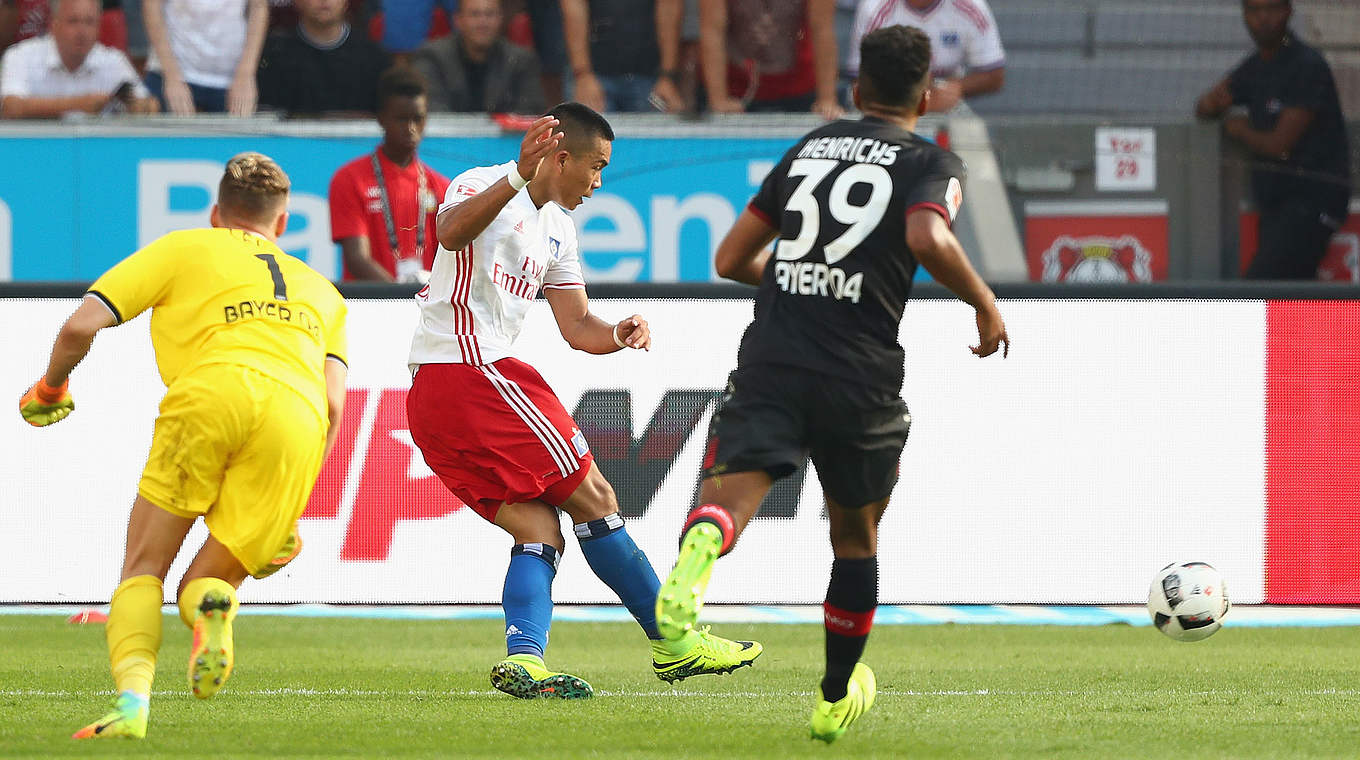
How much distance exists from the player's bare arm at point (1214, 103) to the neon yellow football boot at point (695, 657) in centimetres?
580

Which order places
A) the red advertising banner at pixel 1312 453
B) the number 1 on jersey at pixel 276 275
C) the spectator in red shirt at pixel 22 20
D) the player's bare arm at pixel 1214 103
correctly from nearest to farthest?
the number 1 on jersey at pixel 276 275, the red advertising banner at pixel 1312 453, the player's bare arm at pixel 1214 103, the spectator in red shirt at pixel 22 20

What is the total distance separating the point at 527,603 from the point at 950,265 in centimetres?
196

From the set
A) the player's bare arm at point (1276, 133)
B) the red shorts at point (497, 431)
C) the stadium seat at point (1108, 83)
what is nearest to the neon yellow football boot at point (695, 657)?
the red shorts at point (497, 431)

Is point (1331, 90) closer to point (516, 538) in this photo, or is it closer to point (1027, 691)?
point (1027, 691)

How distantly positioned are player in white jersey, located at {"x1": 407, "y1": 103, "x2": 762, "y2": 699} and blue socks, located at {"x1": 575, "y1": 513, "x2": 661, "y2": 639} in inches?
5.4

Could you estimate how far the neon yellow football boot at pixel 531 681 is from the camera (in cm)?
558

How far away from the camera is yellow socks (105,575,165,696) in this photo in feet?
15.1

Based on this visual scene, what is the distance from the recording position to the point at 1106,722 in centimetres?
526

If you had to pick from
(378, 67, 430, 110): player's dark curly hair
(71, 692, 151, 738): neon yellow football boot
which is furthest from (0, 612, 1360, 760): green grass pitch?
(378, 67, 430, 110): player's dark curly hair

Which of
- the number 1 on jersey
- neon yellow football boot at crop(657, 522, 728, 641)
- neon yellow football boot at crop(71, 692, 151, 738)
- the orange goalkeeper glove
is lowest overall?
neon yellow football boot at crop(71, 692, 151, 738)

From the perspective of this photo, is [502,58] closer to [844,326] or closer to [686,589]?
[844,326]

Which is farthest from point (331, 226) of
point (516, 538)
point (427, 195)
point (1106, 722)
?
point (1106, 722)

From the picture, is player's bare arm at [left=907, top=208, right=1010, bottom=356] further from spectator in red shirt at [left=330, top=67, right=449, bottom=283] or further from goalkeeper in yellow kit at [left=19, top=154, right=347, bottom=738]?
spectator in red shirt at [left=330, top=67, right=449, bottom=283]

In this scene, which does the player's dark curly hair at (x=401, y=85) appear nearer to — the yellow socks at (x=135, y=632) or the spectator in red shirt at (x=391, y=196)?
the spectator in red shirt at (x=391, y=196)
